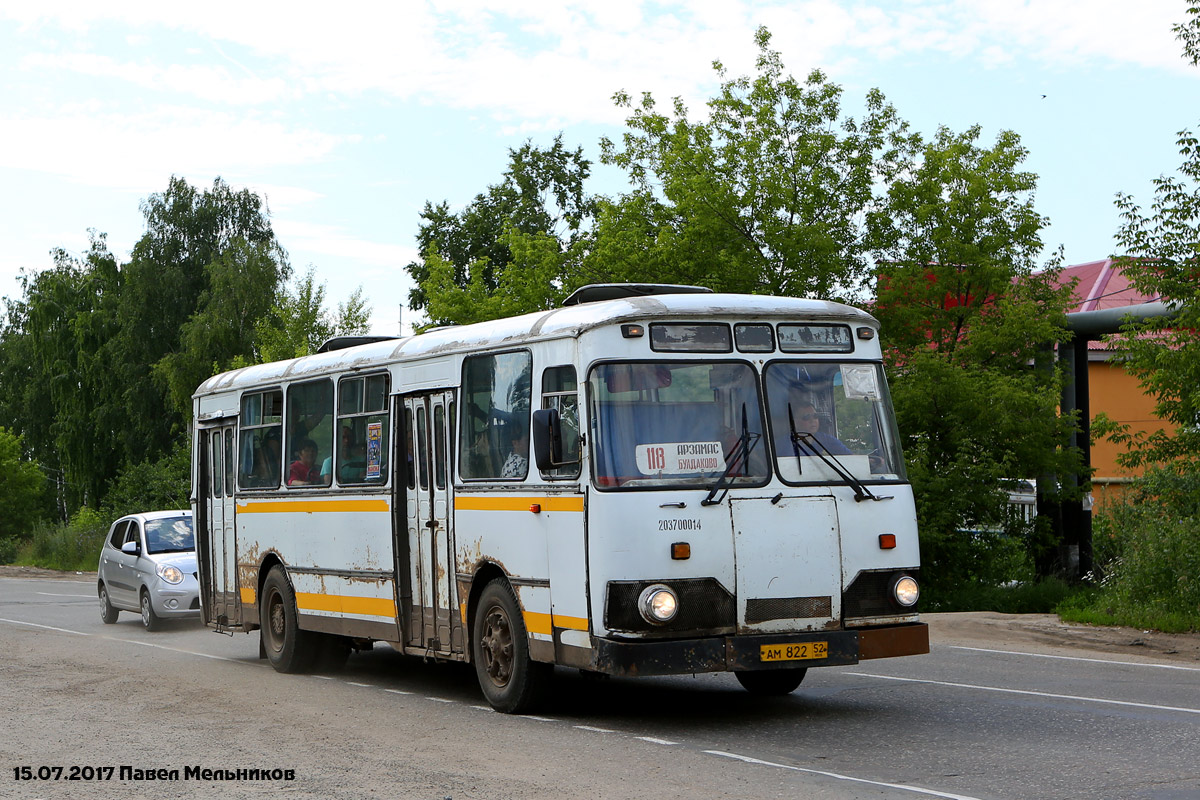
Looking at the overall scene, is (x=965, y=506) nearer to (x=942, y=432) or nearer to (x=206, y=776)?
(x=942, y=432)

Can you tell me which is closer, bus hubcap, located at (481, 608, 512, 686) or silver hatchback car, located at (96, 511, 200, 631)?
bus hubcap, located at (481, 608, 512, 686)

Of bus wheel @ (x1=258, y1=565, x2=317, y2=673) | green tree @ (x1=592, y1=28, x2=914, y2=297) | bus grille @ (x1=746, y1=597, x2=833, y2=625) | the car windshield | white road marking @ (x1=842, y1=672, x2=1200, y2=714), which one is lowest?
white road marking @ (x1=842, y1=672, x2=1200, y2=714)

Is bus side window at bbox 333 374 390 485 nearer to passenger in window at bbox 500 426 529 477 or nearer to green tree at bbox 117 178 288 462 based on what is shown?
passenger in window at bbox 500 426 529 477

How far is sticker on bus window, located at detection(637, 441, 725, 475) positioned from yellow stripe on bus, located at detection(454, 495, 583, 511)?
0.52 m

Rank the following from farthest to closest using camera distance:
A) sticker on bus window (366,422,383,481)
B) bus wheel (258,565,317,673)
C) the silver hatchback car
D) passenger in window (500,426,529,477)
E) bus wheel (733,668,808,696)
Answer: the silver hatchback car < bus wheel (258,565,317,673) < sticker on bus window (366,422,383,481) < bus wheel (733,668,808,696) < passenger in window (500,426,529,477)

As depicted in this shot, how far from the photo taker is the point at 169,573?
70.5 feet

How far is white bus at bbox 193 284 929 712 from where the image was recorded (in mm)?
9875

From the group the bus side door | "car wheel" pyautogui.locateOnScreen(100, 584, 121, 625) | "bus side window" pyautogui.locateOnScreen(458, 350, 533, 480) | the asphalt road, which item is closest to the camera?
the asphalt road

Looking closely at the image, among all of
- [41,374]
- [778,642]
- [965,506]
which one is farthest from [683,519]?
[41,374]

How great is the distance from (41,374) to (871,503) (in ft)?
215

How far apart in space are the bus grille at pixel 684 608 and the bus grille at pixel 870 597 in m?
0.87

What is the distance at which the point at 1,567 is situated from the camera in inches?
2148

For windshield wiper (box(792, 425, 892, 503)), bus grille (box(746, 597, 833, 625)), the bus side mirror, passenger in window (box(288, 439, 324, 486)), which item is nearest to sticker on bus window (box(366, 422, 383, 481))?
passenger in window (box(288, 439, 324, 486))

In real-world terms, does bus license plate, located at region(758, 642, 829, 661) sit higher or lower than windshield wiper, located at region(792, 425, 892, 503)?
lower
